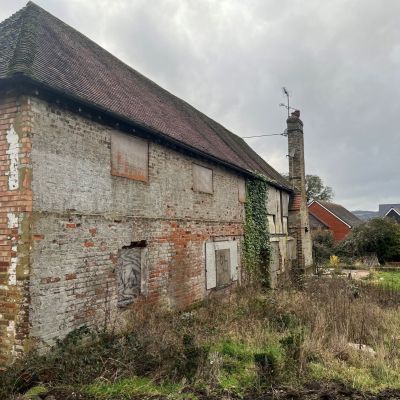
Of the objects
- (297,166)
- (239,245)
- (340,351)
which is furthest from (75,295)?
(297,166)

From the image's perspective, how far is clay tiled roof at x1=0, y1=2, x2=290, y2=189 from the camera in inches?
259

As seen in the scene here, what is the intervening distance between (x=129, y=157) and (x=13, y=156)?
2627mm

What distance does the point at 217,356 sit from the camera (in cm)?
616

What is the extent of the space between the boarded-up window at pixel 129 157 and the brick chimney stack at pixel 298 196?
13492 millimetres

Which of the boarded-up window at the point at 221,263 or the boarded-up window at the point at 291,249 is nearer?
the boarded-up window at the point at 221,263

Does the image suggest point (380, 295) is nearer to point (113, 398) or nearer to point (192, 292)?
point (192, 292)

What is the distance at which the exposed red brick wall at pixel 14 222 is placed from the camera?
19.0ft

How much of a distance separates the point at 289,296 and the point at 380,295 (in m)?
3.41

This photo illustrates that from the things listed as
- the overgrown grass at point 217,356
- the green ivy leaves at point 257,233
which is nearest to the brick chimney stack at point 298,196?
the green ivy leaves at point 257,233

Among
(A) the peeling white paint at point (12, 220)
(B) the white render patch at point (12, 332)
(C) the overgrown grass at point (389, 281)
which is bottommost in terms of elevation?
(C) the overgrown grass at point (389, 281)

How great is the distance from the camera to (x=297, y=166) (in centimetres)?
2155

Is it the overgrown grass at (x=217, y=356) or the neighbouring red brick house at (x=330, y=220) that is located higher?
the neighbouring red brick house at (x=330, y=220)

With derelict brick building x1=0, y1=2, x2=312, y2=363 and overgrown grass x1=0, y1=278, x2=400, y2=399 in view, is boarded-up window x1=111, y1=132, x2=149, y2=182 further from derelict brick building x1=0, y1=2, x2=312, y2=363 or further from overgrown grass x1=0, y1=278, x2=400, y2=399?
overgrown grass x1=0, y1=278, x2=400, y2=399

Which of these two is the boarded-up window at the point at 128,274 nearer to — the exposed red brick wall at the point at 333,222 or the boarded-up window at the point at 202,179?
the boarded-up window at the point at 202,179
